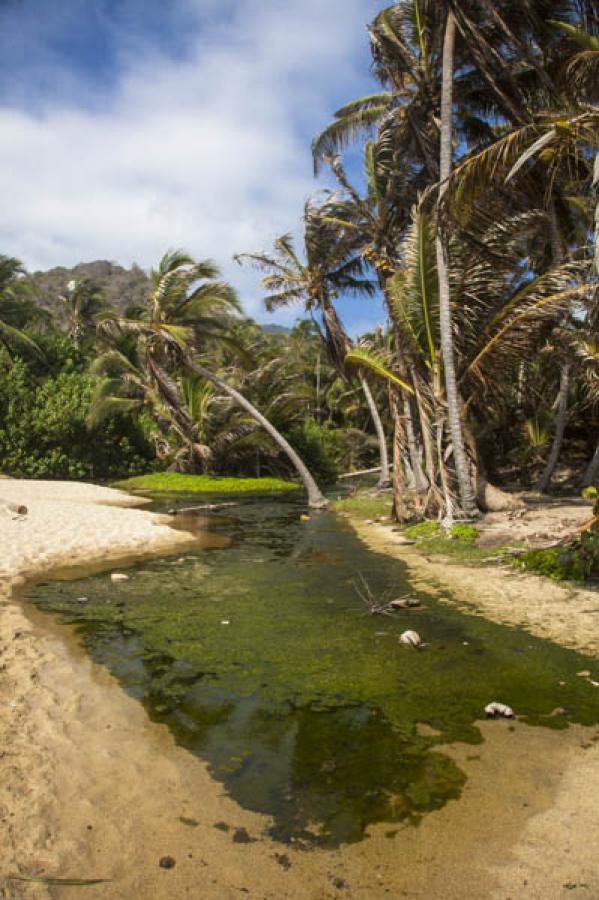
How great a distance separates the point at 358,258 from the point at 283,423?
9.92m

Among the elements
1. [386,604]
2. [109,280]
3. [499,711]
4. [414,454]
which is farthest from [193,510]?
[109,280]

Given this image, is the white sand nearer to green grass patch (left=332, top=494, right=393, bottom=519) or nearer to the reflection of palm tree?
green grass patch (left=332, top=494, right=393, bottom=519)

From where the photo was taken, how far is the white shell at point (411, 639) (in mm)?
5316

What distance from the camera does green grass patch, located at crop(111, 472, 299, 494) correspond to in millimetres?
24359

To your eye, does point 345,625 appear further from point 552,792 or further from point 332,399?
point 332,399

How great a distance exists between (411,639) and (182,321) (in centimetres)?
1756

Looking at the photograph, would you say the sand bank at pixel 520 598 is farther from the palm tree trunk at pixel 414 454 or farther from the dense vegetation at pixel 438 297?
the palm tree trunk at pixel 414 454

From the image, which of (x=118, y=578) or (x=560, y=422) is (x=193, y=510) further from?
(x=560, y=422)

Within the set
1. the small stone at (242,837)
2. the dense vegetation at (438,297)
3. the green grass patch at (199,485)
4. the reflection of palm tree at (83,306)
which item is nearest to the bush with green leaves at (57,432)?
the dense vegetation at (438,297)

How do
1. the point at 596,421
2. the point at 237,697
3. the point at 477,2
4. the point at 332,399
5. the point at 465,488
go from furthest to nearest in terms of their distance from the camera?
1. the point at 332,399
2. the point at 596,421
3. the point at 465,488
4. the point at 477,2
5. the point at 237,697

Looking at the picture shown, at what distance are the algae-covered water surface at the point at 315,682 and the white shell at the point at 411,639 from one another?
0.08m

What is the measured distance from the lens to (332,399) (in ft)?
132

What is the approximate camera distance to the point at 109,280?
9431cm

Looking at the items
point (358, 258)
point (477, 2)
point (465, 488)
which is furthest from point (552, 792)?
point (358, 258)
